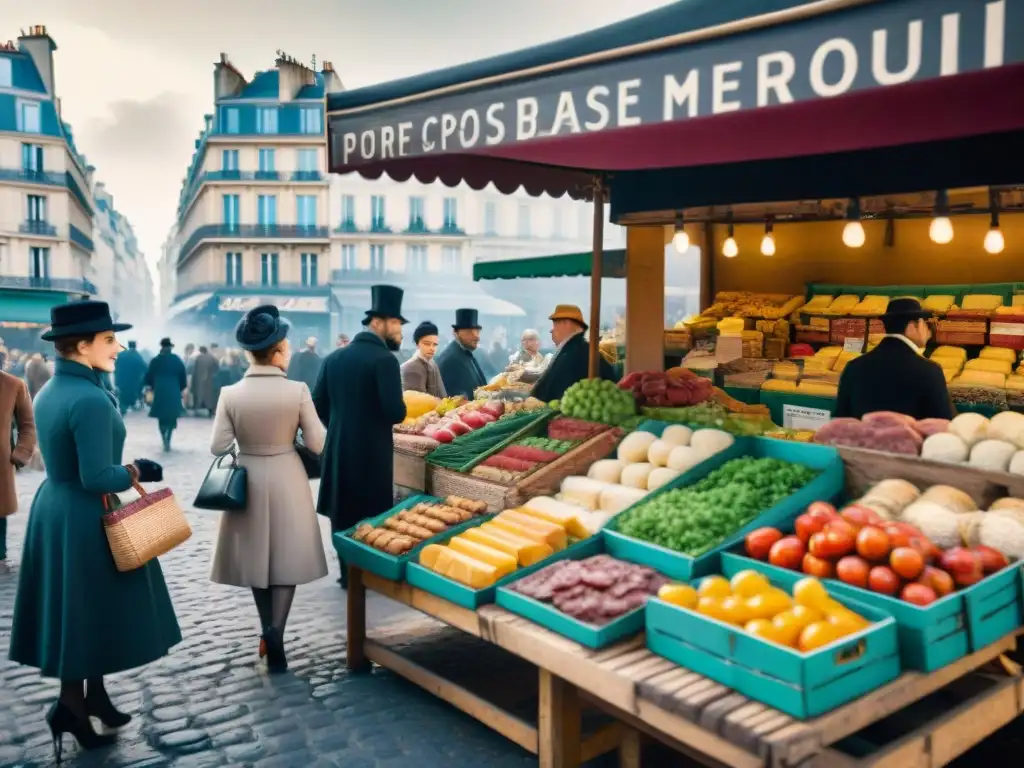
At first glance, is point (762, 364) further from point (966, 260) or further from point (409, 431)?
point (409, 431)

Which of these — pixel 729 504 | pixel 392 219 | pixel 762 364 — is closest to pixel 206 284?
pixel 392 219

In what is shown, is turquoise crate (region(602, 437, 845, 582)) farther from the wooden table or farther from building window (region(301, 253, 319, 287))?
building window (region(301, 253, 319, 287))

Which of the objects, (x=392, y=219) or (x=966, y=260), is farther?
(x=392, y=219)

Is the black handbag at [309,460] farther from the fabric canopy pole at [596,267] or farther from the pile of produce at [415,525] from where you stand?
the fabric canopy pole at [596,267]

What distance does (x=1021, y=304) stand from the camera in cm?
803

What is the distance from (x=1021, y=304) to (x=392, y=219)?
3796 centimetres

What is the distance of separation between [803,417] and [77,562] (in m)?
6.40

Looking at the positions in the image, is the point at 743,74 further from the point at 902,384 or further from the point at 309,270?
the point at 309,270

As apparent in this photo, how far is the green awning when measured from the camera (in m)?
8.41

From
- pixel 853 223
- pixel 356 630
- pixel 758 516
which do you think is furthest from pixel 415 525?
pixel 853 223

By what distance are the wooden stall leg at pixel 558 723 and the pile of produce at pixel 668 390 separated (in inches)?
114

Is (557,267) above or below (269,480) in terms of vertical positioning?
above

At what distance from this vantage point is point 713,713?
279 cm

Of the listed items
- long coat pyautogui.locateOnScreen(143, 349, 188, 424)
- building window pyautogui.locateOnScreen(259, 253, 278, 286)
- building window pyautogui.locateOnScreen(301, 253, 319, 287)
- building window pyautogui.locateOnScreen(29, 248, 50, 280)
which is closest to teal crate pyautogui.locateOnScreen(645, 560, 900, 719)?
long coat pyautogui.locateOnScreen(143, 349, 188, 424)
